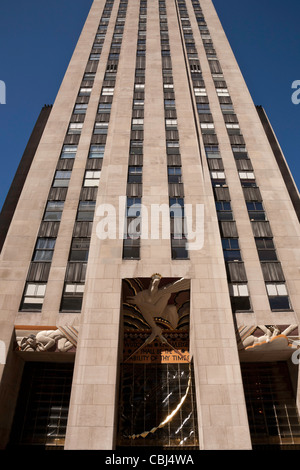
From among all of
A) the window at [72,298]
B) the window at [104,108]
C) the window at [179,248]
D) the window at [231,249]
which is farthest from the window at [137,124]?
the window at [72,298]

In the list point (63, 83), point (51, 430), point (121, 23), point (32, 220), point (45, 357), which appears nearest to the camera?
point (51, 430)

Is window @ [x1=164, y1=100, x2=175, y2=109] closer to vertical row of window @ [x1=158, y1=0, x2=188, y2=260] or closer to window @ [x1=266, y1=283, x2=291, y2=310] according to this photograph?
vertical row of window @ [x1=158, y1=0, x2=188, y2=260]

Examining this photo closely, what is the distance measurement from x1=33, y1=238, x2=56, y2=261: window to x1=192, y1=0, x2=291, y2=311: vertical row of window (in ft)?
62.2

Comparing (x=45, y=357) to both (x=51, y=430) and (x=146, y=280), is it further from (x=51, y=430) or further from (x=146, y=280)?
(x=146, y=280)

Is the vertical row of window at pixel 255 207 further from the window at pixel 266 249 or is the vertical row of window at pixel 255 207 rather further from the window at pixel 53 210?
the window at pixel 53 210

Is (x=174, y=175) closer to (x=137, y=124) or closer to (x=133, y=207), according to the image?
(x=133, y=207)

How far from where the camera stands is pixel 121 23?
58.5m

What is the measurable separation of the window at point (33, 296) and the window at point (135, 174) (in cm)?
1371

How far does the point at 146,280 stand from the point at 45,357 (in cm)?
976

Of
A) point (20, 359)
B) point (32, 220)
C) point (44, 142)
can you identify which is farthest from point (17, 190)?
point (20, 359)

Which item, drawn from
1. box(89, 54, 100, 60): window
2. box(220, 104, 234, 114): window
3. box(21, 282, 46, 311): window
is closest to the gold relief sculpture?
box(21, 282, 46, 311): window

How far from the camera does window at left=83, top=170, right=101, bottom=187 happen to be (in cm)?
3339

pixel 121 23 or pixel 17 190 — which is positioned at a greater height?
pixel 121 23
